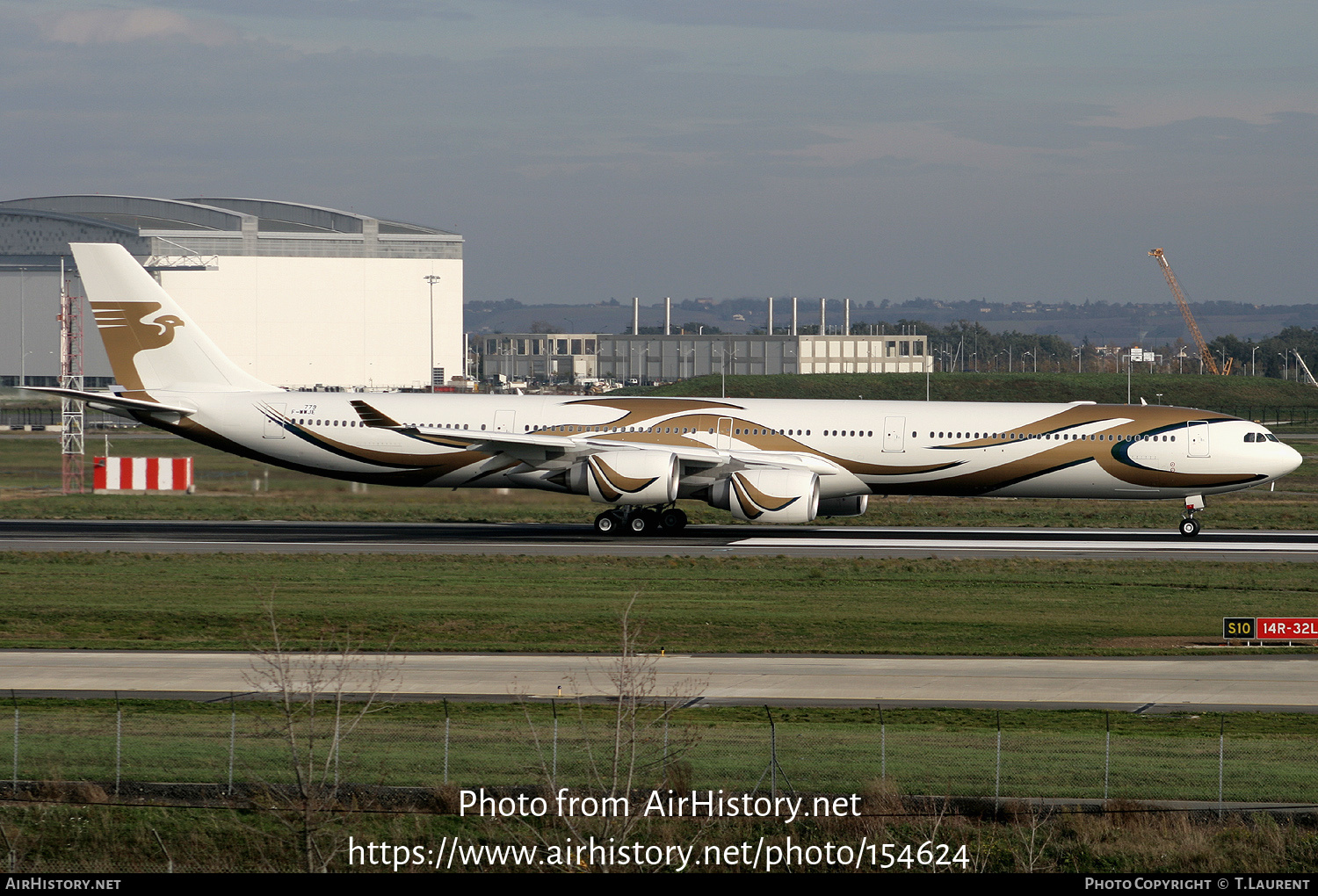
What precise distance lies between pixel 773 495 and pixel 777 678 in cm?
1798

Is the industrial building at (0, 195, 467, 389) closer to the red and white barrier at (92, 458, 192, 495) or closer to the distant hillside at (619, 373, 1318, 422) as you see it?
the distant hillside at (619, 373, 1318, 422)

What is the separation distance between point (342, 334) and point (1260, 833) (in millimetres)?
126683

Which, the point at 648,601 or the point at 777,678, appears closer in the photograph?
the point at 777,678

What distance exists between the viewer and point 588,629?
29.1 meters

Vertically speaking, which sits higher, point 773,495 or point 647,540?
point 773,495

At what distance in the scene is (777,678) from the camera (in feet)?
81.6

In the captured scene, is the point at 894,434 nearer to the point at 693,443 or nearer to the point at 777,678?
the point at 693,443

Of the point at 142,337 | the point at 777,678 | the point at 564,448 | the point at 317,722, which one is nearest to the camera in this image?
the point at 317,722

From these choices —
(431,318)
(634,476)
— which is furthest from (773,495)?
(431,318)

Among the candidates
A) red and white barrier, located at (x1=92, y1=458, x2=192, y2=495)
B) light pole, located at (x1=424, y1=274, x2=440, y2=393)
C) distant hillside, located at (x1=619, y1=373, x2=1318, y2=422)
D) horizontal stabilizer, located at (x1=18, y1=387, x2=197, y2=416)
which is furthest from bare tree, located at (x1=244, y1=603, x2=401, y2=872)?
distant hillside, located at (x1=619, y1=373, x2=1318, y2=422)
